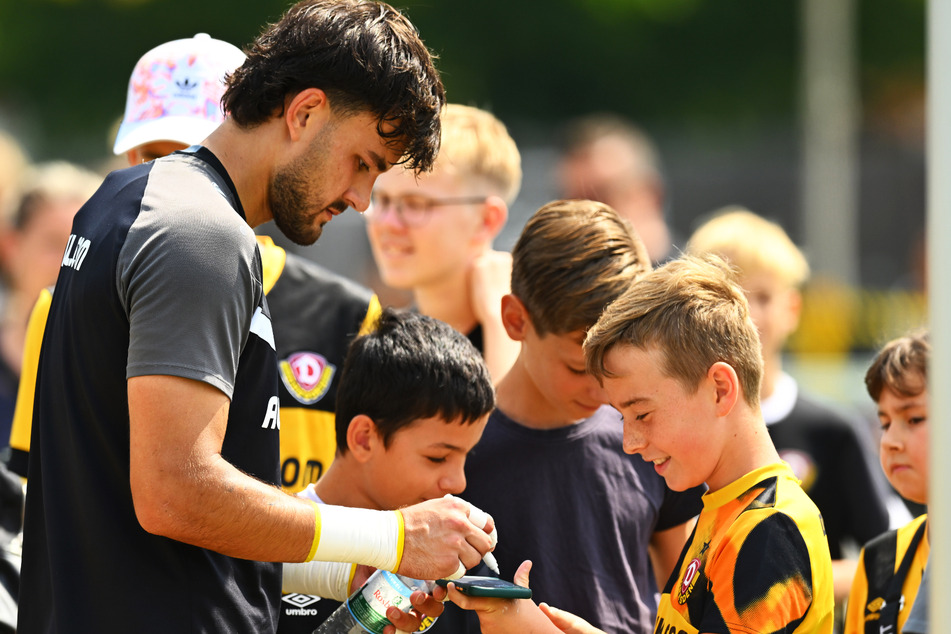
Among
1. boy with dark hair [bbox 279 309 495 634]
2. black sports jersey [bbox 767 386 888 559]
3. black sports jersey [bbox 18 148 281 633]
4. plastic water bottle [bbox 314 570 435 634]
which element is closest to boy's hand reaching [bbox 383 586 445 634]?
plastic water bottle [bbox 314 570 435 634]

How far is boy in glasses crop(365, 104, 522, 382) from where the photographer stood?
397 cm

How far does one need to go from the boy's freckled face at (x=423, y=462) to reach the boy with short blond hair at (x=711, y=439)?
0.44m

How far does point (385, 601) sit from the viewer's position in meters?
2.36

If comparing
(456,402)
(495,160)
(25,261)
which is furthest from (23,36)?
(456,402)

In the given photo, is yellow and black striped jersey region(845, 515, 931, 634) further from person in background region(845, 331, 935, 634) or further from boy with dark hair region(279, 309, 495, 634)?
boy with dark hair region(279, 309, 495, 634)

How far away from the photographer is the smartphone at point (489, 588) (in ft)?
7.67

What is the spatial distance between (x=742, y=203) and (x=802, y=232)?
129cm

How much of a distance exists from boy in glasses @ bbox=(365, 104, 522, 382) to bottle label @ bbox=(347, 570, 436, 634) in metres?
1.59

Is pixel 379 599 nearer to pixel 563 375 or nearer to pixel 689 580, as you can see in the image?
pixel 689 580

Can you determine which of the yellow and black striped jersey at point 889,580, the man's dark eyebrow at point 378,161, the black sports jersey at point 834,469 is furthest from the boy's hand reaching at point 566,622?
the black sports jersey at point 834,469

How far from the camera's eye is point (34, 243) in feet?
18.9

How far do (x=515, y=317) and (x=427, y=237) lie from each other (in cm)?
105

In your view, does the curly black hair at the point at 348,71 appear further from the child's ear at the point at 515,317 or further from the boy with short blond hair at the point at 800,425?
the boy with short blond hair at the point at 800,425

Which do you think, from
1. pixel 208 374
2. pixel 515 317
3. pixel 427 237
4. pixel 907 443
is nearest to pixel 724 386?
pixel 515 317
